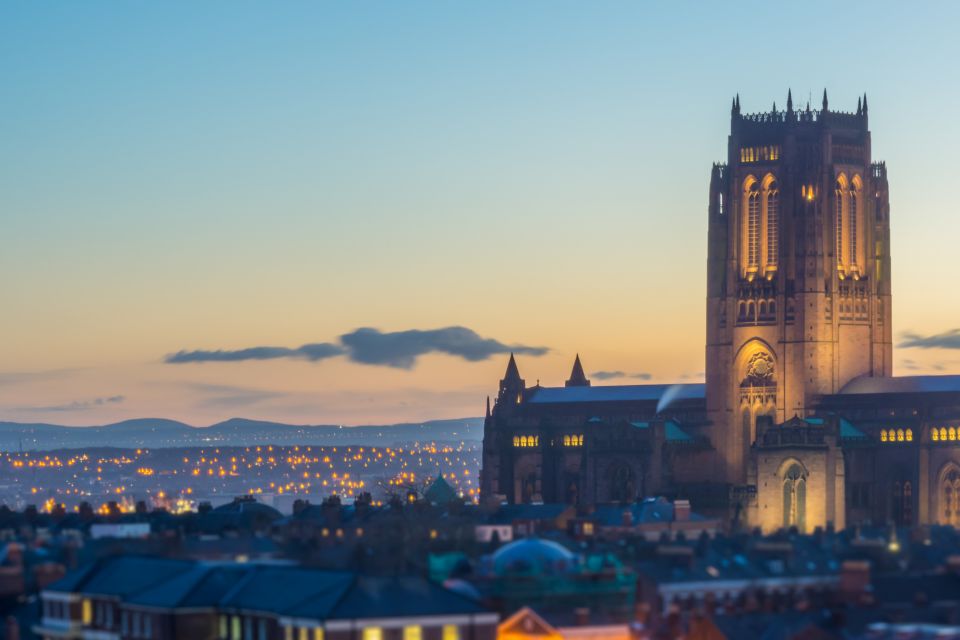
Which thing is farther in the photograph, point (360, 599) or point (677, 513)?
point (677, 513)

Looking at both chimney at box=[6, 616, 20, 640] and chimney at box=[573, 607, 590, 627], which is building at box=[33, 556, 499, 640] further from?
chimney at box=[573, 607, 590, 627]

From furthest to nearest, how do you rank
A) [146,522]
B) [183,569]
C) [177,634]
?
[146,522] < [183,569] < [177,634]

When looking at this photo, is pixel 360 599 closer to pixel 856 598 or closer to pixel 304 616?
pixel 304 616

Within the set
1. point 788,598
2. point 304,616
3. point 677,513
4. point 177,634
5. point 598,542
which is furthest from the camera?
point 677,513

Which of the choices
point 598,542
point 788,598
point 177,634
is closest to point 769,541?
point 598,542

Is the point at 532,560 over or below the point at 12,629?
over

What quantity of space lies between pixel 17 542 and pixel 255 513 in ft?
136

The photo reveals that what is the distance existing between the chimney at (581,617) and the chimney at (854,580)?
49.6 feet

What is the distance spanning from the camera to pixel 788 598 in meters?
127

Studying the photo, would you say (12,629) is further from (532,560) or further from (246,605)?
(532,560)

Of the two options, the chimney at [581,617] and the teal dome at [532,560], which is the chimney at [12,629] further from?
the chimney at [581,617]

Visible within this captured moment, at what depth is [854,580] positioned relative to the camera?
127 meters

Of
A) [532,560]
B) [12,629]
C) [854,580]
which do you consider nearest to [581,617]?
[532,560]

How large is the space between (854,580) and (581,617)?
831 inches
